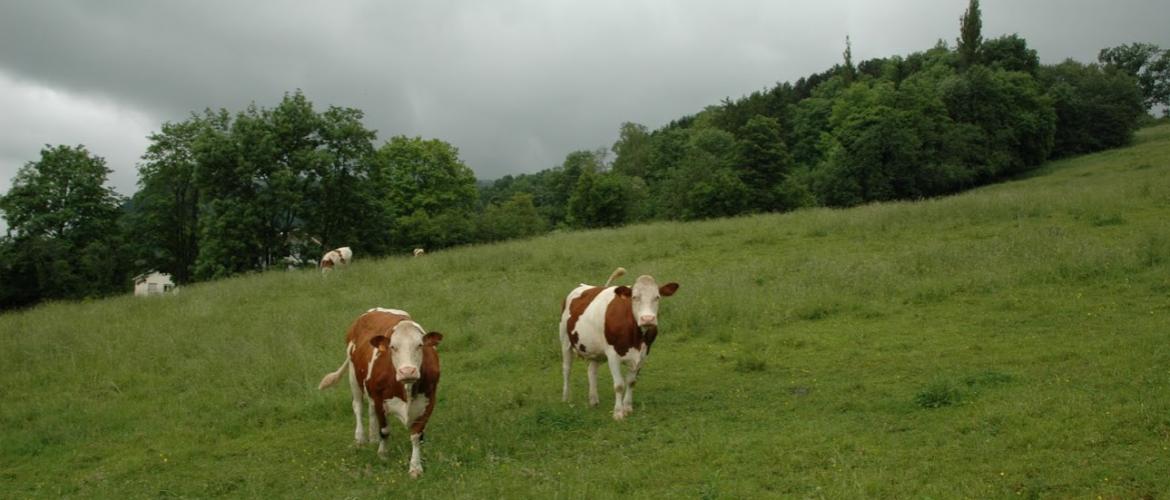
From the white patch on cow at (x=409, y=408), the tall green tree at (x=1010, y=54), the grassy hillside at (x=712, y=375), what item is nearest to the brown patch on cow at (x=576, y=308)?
the grassy hillside at (x=712, y=375)

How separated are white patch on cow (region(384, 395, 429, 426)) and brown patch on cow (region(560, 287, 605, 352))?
3050 millimetres

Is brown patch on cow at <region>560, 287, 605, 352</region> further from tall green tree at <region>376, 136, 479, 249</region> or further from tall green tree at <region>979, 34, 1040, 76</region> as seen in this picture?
tall green tree at <region>979, 34, 1040, 76</region>

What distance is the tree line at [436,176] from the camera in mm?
37875

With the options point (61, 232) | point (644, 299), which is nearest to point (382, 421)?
point (644, 299)

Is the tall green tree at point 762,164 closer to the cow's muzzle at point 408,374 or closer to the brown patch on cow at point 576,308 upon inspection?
the brown patch on cow at point 576,308

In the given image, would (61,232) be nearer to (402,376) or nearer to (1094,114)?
(402,376)

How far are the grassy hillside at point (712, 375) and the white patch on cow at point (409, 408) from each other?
55 cm

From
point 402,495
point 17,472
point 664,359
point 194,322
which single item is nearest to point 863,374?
point 664,359

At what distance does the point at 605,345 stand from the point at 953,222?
16.7 meters

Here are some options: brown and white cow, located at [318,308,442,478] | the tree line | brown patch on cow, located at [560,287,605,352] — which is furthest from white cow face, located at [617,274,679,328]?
the tree line

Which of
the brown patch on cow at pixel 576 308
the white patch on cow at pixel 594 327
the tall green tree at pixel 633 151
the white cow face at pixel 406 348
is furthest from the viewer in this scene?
the tall green tree at pixel 633 151

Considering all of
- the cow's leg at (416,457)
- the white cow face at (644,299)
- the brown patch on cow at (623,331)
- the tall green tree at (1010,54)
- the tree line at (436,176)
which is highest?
the tall green tree at (1010,54)

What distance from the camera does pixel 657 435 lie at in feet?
29.9

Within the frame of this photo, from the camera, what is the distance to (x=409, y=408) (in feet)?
27.9
